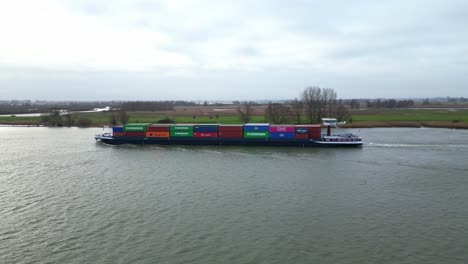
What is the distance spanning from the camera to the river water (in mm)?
13648

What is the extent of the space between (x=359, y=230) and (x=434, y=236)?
9.20 ft

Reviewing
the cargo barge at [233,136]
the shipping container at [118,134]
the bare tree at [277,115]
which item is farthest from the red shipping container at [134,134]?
the bare tree at [277,115]

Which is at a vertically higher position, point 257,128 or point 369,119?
point 369,119

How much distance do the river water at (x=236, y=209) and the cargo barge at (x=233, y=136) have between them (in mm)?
8286

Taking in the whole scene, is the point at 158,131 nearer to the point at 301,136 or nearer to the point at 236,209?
the point at 301,136

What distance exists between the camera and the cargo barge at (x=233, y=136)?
4088 centimetres

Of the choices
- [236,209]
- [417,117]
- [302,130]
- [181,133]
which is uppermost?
[417,117]

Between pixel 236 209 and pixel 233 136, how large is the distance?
2470cm

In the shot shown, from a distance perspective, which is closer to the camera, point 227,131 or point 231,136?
point 231,136

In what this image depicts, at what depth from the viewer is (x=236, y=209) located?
18266 mm

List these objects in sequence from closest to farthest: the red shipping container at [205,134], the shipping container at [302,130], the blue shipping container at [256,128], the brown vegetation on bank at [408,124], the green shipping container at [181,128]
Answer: the shipping container at [302,130] < the blue shipping container at [256,128] < the red shipping container at [205,134] < the green shipping container at [181,128] < the brown vegetation on bank at [408,124]

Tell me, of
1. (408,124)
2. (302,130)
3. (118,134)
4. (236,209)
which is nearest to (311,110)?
(408,124)

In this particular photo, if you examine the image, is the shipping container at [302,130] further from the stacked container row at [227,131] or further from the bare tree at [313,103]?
the bare tree at [313,103]

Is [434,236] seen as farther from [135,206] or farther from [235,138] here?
[235,138]
